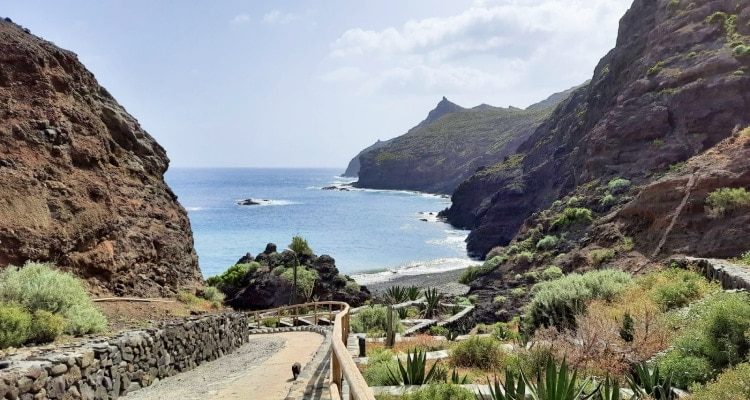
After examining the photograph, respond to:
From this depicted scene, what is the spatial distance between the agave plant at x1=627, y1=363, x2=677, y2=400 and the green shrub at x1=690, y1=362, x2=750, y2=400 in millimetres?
898

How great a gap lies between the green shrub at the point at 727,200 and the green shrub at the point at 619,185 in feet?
36.8

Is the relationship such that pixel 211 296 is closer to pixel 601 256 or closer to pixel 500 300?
pixel 500 300

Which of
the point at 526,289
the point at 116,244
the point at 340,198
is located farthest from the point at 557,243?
the point at 340,198

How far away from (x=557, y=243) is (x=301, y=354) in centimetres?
2270

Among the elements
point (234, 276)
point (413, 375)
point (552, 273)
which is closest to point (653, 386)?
point (413, 375)

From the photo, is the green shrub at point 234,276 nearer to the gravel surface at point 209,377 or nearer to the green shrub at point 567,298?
the gravel surface at point 209,377

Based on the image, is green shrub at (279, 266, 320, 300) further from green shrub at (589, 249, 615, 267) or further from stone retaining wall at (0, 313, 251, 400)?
stone retaining wall at (0, 313, 251, 400)

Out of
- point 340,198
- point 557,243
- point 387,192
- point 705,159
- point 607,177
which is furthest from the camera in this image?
point 387,192

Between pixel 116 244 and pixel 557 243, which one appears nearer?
pixel 116 244

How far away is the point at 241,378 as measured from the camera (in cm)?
1084

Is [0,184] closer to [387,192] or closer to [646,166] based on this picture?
[646,166]

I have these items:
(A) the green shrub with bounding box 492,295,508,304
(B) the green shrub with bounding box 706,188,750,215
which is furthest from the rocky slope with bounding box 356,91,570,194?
(B) the green shrub with bounding box 706,188,750,215

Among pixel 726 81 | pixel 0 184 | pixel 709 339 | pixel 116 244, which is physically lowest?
pixel 709 339

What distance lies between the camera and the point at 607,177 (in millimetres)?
37594
